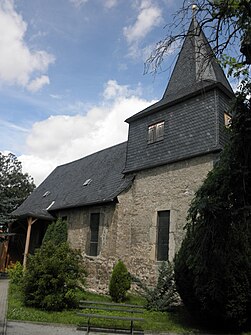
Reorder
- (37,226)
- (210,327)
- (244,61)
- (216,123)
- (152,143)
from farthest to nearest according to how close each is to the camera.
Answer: (37,226)
(152,143)
(216,123)
(210,327)
(244,61)

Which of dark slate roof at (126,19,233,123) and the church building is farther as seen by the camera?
dark slate roof at (126,19,233,123)

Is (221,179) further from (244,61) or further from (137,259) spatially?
(137,259)

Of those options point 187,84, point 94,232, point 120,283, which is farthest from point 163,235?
point 187,84

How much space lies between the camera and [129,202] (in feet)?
45.9

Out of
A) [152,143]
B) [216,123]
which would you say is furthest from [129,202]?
[216,123]

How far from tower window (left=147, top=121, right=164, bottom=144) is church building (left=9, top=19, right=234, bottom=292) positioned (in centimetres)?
4

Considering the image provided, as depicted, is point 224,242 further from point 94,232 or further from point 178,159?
point 94,232

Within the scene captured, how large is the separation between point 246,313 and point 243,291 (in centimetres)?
53

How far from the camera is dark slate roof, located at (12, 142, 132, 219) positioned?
1536 centimetres

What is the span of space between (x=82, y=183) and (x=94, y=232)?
14.2ft

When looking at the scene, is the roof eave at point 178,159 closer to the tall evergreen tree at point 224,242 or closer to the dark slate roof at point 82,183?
the dark slate roof at point 82,183

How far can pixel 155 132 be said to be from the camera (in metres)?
13.9

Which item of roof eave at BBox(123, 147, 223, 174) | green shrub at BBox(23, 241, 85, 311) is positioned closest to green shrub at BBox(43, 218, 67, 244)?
roof eave at BBox(123, 147, 223, 174)

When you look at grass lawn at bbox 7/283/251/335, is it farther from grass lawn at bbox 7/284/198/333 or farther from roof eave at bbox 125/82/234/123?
roof eave at bbox 125/82/234/123
